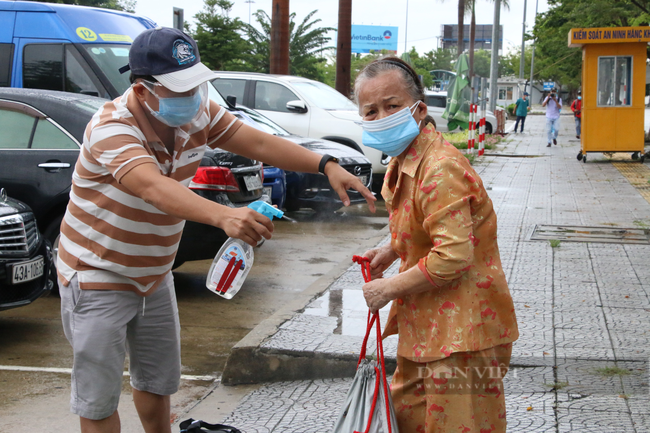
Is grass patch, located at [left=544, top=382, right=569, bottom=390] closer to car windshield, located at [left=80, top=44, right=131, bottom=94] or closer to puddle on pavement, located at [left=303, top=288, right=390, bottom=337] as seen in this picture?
puddle on pavement, located at [left=303, top=288, right=390, bottom=337]

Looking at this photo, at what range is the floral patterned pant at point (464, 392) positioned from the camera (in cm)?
213

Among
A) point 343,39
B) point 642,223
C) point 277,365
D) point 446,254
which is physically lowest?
point 277,365

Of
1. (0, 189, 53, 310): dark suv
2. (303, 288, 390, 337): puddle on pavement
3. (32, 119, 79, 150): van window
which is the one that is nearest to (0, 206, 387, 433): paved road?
(0, 189, 53, 310): dark suv

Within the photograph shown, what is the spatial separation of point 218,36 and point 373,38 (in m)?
67.3

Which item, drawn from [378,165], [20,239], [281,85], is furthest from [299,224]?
[20,239]

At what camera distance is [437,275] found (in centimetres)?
205

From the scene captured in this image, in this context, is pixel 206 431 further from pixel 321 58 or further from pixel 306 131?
pixel 321 58

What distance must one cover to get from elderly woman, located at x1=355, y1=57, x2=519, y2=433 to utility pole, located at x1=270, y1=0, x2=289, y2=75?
1575cm

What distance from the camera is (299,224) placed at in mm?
10172

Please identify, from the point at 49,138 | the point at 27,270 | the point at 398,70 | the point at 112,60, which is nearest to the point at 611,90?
the point at 112,60

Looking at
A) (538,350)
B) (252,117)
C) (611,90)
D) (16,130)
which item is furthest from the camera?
(611,90)

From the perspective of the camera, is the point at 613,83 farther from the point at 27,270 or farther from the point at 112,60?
the point at 27,270

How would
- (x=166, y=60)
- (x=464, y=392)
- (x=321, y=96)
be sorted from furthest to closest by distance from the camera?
(x=321, y=96), (x=166, y=60), (x=464, y=392)

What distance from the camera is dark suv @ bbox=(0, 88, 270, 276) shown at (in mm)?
→ 6000
